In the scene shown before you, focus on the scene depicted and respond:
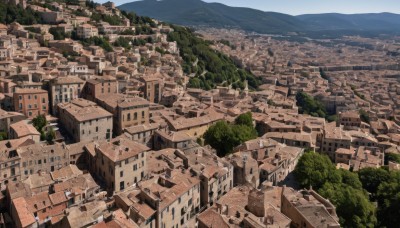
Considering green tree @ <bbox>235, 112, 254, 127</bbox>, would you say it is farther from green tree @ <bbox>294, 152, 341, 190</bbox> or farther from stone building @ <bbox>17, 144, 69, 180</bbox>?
stone building @ <bbox>17, 144, 69, 180</bbox>

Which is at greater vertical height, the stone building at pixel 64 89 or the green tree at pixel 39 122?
the stone building at pixel 64 89

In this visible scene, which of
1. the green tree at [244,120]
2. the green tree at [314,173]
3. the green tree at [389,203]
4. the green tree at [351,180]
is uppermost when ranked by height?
the green tree at [244,120]

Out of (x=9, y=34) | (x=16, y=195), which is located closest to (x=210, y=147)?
(x=16, y=195)

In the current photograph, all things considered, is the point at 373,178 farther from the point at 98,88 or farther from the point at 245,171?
the point at 98,88

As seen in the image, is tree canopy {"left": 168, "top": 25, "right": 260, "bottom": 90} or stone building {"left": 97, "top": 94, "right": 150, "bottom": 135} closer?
stone building {"left": 97, "top": 94, "right": 150, "bottom": 135}

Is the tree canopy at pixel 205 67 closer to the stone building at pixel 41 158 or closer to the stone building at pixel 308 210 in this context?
the stone building at pixel 41 158

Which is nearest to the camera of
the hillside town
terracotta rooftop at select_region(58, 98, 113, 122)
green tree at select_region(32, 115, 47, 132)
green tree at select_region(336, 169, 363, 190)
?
the hillside town

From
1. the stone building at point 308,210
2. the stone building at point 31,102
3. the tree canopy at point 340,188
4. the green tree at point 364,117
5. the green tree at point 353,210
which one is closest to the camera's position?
the stone building at point 308,210

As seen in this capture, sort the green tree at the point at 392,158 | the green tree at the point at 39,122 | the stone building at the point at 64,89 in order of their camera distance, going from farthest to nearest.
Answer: the green tree at the point at 392,158, the stone building at the point at 64,89, the green tree at the point at 39,122

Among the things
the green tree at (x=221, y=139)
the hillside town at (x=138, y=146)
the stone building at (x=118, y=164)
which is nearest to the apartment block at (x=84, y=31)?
the hillside town at (x=138, y=146)

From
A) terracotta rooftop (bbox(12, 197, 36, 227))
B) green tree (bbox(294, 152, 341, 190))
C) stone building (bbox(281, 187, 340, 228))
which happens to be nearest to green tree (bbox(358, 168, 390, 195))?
green tree (bbox(294, 152, 341, 190))
